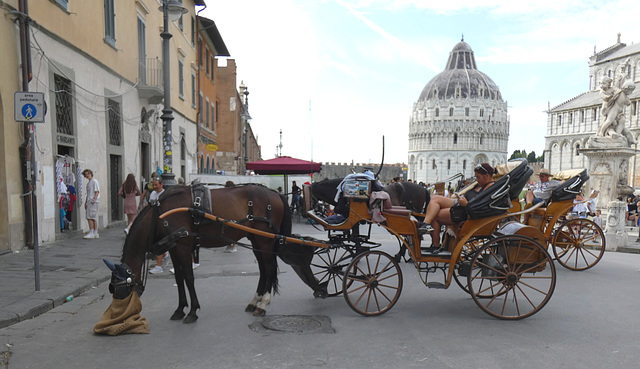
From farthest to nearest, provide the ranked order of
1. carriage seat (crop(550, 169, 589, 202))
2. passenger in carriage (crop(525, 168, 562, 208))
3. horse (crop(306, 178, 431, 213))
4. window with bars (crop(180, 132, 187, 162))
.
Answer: window with bars (crop(180, 132, 187, 162)) < horse (crop(306, 178, 431, 213)) < passenger in carriage (crop(525, 168, 562, 208)) < carriage seat (crop(550, 169, 589, 202))

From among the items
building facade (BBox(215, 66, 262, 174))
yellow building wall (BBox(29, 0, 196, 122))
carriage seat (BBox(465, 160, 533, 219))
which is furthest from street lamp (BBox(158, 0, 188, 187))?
building facade (BBox(215, 66, 262, 174))

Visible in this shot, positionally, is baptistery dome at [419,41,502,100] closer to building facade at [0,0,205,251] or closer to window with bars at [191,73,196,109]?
window with bars at [191,73,196,109]

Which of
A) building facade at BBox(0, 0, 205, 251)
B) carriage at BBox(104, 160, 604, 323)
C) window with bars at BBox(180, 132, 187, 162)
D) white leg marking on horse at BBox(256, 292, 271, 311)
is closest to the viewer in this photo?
carriage at BBox(104, 160, 604, 323)

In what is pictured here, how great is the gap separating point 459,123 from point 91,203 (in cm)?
12117

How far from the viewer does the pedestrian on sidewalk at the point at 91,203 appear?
36.3 feet

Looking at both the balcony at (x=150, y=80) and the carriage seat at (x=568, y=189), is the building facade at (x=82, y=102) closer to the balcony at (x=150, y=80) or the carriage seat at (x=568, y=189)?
the balcony at (x=150, y=80)

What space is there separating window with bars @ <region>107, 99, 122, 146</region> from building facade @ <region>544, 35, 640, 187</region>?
72.5 metres

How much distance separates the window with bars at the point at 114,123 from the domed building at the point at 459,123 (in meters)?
114

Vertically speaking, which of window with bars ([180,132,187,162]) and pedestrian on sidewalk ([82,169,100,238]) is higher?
window with bars ([180,132,187,162])

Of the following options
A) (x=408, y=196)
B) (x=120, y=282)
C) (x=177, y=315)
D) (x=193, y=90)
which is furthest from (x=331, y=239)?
(x=193, y=90)

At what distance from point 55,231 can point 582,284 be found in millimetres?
10757

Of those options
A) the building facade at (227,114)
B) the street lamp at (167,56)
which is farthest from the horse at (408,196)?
the building facade at (227,114)

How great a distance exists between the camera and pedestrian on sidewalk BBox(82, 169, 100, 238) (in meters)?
11.1

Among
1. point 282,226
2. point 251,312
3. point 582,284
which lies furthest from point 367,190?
point 582,284
